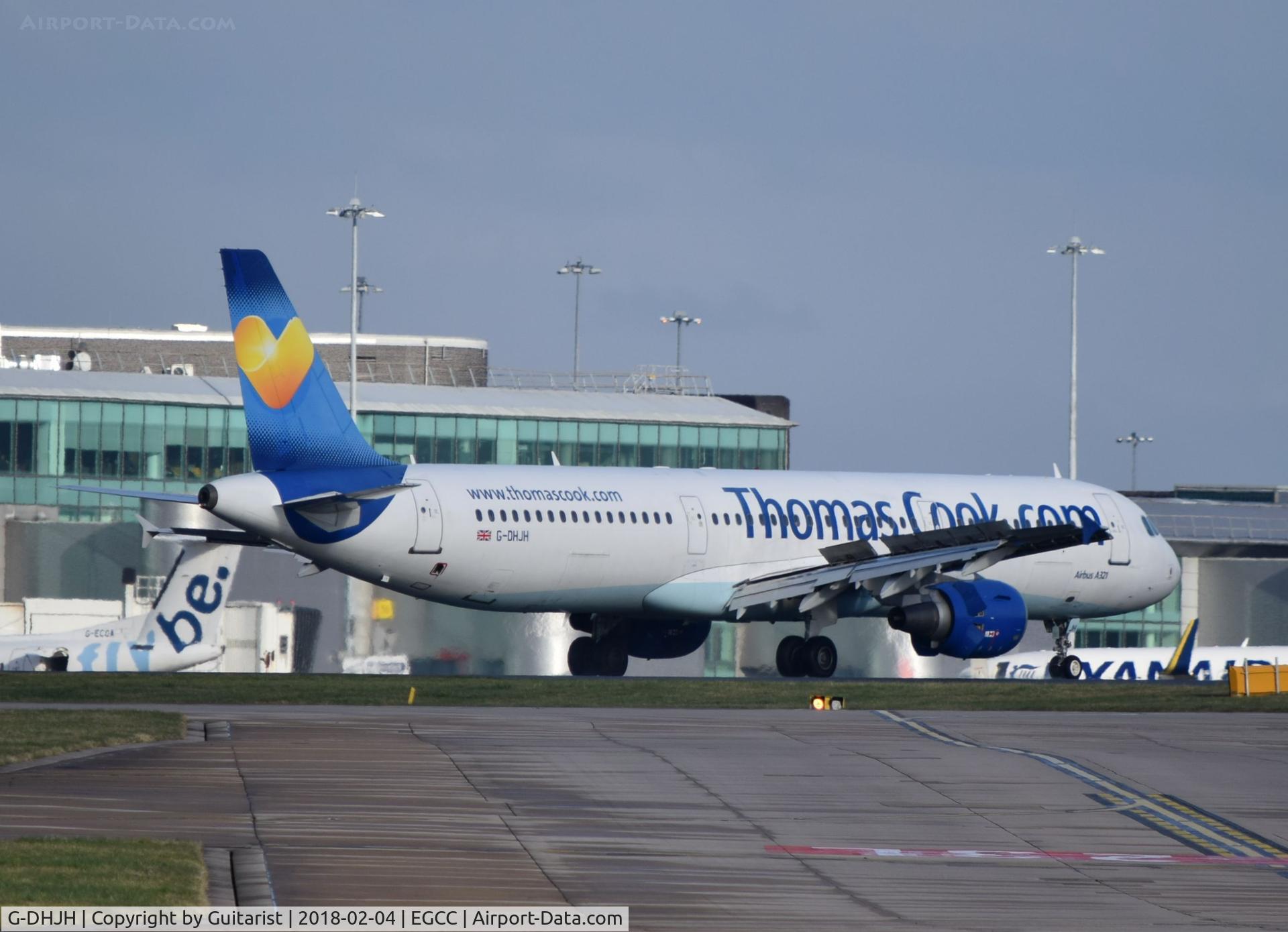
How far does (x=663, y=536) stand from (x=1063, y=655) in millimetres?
11517

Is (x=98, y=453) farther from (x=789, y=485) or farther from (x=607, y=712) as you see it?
(x=607, y=712)

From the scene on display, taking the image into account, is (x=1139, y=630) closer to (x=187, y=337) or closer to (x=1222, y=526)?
(x=1222, y=526)

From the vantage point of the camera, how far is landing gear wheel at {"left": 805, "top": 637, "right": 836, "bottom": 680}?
1719 inches

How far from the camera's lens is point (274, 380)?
1500 inches

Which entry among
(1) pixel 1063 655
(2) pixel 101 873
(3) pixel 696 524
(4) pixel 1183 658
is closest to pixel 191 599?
(3) pixel 696 524

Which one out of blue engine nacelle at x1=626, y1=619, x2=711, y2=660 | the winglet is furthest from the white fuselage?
the winglet

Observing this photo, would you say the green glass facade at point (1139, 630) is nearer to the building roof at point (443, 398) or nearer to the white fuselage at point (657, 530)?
the building roof at point (443, 398)

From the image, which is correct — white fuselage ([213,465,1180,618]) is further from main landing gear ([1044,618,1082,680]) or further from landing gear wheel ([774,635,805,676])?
landing gear wheel ([774,635,805,676])

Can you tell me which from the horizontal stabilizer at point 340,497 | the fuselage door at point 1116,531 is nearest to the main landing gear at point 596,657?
the horizontal stabilizer at point 340,497

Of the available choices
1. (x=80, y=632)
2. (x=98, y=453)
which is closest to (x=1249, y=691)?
(x=80, y=632)

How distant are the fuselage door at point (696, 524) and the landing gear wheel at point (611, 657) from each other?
11.3ft

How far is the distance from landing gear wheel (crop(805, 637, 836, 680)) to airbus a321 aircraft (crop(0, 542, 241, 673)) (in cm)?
1280

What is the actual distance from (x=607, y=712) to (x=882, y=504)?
16035 mm

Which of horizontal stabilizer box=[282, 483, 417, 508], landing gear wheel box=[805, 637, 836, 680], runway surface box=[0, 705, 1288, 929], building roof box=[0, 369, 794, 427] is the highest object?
building roof box=[0, 369, 794, 427]
